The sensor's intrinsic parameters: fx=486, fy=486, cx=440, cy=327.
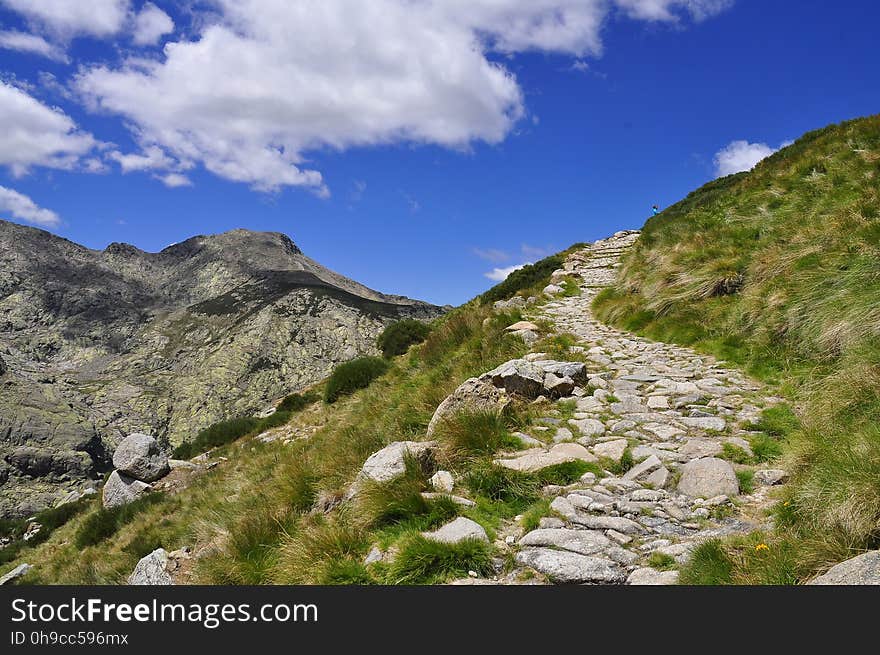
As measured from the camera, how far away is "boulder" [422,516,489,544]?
13.1 ft

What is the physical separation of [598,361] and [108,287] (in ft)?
671

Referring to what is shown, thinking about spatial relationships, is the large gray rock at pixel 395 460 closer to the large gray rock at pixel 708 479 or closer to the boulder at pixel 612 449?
the boulder at pixel 612 449

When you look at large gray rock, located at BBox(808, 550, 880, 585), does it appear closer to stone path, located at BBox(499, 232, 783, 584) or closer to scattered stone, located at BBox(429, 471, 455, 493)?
stone path, located at BBox(499, 232, 783, 584)

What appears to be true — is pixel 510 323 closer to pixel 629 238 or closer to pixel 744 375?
pixel 744 375

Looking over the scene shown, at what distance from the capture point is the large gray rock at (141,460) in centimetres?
1920

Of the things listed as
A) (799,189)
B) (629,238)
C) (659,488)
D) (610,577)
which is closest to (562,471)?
(659,488)

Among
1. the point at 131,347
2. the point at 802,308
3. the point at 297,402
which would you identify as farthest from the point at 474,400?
the point at 131,347

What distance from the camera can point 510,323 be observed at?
13.5m

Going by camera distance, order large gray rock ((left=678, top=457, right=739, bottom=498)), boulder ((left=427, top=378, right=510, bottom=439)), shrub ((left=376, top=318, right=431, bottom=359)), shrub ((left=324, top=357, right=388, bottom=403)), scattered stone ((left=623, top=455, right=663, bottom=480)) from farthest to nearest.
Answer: shrub ((left=376, top=318, right=431, bottom=359))
shrub ((left=324, top=357, right=388, bottom=403))
boulder ((left=427, top=378, right=510, bottom=439))
scattered stone ((left=623, top=455, right=663, bottom=480))
large gray rock ((left=678, top=457, right=739, bottom=498))

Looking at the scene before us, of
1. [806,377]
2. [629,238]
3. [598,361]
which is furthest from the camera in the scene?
[629,238]

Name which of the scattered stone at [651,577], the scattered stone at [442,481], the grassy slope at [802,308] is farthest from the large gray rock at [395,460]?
the grassy slope at [802,308]

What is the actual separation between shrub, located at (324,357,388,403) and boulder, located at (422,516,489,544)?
46.1 ft

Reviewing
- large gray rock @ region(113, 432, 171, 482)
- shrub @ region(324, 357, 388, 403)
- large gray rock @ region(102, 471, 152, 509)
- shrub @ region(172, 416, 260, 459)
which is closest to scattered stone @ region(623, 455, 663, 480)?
shrub @ region(324, 357, 388, 403)

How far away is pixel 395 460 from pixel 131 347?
164 metres
